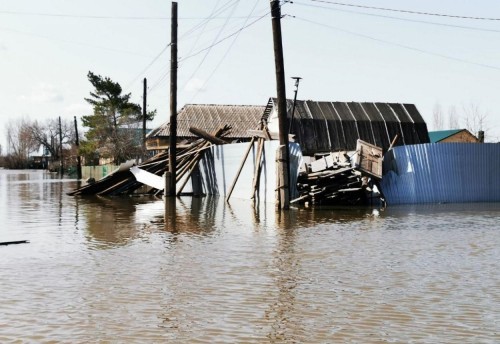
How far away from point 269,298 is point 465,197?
18599 millimetres

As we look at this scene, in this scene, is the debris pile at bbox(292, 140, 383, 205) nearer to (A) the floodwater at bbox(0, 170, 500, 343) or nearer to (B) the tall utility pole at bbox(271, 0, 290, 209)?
(B) the tall utility pole at bbox(271, 0, 290, 209)

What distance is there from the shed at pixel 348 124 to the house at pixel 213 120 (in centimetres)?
842

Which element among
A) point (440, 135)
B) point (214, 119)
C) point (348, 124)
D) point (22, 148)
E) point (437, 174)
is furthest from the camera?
point (22, 148)

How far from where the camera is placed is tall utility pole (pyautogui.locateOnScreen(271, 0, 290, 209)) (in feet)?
66.3

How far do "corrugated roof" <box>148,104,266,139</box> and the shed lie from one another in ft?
29.0

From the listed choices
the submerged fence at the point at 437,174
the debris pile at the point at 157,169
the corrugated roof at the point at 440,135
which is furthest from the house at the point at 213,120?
the submerged fence at the point at 437,174

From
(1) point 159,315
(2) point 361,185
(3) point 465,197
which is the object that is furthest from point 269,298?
(3) point 465,197

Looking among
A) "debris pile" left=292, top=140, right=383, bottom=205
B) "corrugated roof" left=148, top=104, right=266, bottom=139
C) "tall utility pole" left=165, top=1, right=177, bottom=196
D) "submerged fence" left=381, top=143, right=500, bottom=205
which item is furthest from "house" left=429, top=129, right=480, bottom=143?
"debris pile" left=292, top=140, right=383, bottom=205

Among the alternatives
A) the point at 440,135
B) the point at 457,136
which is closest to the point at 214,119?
the point at 440,135

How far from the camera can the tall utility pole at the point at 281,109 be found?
2022 centimetres

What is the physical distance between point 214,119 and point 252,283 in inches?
1745

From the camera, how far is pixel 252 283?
8.48m

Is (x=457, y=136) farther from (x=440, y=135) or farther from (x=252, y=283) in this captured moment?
(x=252, y=283)

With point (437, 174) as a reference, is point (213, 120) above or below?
above
